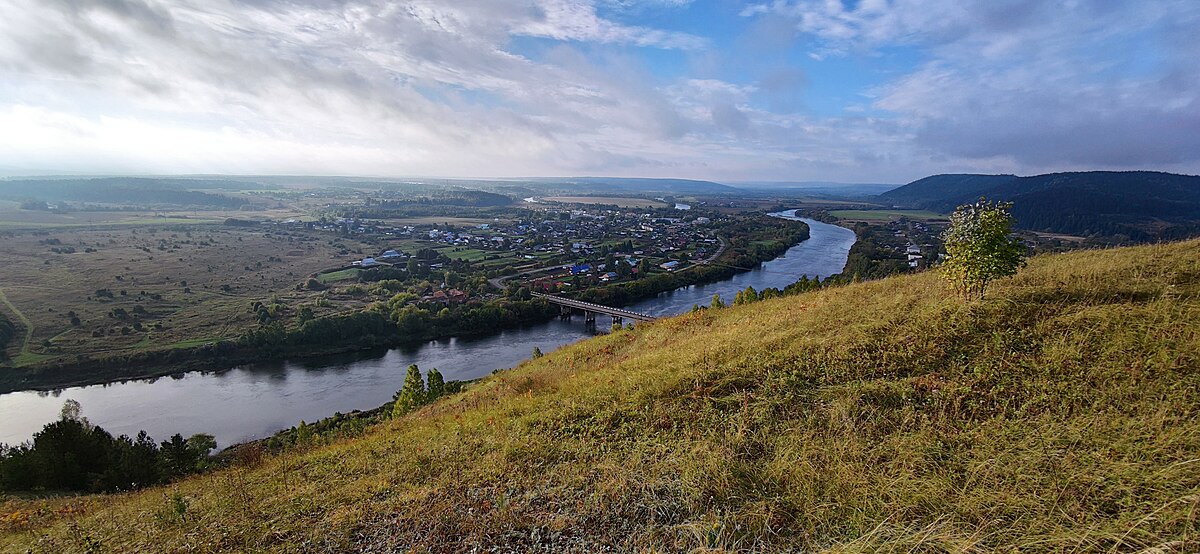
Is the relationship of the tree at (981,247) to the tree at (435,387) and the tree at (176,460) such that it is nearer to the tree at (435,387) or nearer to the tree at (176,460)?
the tree at (435,387)

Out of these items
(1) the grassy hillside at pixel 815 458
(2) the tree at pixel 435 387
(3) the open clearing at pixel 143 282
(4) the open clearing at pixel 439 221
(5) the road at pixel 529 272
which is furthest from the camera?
(4) the open clearing at pixel 439 221

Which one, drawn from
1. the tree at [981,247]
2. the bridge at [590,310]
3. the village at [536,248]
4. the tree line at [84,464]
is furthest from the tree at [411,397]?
the village at [536,248]

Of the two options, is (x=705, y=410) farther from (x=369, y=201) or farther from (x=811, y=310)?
(x=369, y=201)

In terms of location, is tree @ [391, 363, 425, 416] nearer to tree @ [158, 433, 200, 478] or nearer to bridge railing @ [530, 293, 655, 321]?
tree @ [158, 433, 200, 478]

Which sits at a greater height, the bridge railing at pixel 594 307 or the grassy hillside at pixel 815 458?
the grassy hillside at pixel 815 458

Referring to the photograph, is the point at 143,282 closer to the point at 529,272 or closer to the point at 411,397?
the point at 529,272

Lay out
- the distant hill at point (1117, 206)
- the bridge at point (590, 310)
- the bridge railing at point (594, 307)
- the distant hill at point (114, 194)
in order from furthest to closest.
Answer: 1. the distant hill at point (114, 194)
2. the distant hill at point (1117, 206)
3. the bridge at point (590, 310)
4. the bridge railing at point (594, 307)

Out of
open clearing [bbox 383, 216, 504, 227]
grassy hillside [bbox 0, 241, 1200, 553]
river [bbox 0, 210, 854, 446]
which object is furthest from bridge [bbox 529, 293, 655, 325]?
open clearing [bbox 383, 216, 504, 227]

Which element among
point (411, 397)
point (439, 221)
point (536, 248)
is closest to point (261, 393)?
point (411, 397)
